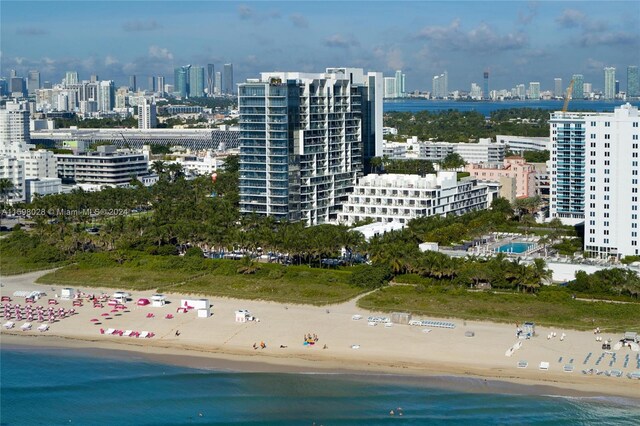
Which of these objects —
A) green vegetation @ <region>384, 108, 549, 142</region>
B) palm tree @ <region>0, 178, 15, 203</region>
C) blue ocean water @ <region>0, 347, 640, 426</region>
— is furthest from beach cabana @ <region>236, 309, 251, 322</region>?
green vegetation @ <region>384, 108, 549, 142</region>

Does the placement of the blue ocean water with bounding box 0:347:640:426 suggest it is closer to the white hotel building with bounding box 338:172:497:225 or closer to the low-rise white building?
the white hotel building with bounding box 338:172:497:225

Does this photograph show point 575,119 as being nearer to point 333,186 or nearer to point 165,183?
point 333,186

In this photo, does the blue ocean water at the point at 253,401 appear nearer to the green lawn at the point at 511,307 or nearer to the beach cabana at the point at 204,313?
the beach cabana at the point at 204,313

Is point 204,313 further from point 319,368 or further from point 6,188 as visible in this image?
point 6,188

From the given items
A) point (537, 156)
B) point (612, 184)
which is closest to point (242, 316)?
point (612, 184)

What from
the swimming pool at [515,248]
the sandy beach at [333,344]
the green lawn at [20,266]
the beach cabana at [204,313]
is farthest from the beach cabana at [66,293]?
the swimming pool at [515,248]

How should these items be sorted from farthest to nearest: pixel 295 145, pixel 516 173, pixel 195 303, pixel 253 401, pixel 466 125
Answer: pixel 466 125 < pixel 516 173 < pixel 295 145 < pixel 195 303 < pixel 253 401
